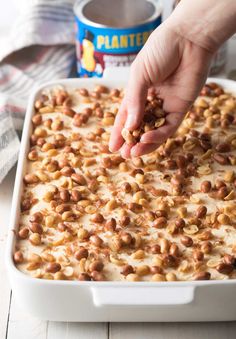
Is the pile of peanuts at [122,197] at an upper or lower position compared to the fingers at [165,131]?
lower

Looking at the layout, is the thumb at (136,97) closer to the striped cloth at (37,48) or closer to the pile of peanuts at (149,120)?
the pile of peanuts at (149,120)

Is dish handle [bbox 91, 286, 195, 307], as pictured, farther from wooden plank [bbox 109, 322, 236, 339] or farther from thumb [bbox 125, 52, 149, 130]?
thumb [bbox 125, 52, 149, 130]

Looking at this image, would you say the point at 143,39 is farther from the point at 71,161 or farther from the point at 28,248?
the point at 28,248

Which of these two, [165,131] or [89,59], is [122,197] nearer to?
[165,131]

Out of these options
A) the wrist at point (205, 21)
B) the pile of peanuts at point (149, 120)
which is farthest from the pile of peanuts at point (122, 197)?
the wrist at point (205, 21)

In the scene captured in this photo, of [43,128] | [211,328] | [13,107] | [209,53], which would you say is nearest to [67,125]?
[43,128]

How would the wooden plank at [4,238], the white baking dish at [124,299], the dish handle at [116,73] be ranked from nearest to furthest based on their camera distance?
the white baking dish at [124,299]
the wooden plank at [4,238]
the dish handle at [116,73]
